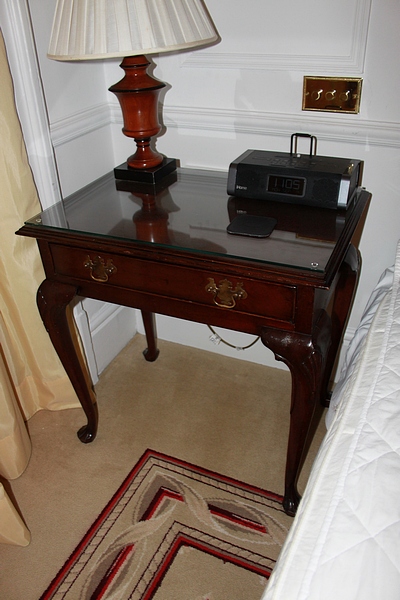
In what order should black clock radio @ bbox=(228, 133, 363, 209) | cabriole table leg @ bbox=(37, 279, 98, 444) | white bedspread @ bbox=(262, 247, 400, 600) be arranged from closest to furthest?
white bedspread @ bbox=(262, 247, 400, 600), black clock radio @ bbox=(228, 133, 363, 209), cabriole table leg @ bbox=(37, 279, 98, 444)

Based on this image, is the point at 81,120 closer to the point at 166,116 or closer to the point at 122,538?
the point at 166,116

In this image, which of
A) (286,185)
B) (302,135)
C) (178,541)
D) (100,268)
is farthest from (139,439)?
(302,135)

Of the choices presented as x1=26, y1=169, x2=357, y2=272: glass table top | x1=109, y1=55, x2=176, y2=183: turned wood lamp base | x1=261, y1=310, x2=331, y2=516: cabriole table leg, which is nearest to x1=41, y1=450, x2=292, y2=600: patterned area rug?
x1=261, y1=310, x2=331, y2=516: cabriole table leg

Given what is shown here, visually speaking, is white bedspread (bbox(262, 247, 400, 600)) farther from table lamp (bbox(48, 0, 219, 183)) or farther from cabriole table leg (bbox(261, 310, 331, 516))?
table lamp (bbox(48, 0, 219, 183))

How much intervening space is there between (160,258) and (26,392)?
0.79 metres

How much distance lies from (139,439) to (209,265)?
2.41 ft

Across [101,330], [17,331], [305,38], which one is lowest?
[101,330]

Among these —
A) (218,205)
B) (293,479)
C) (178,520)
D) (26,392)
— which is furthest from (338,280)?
(26,392)

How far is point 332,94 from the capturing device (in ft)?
4.19

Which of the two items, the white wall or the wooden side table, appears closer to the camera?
the wooden side table

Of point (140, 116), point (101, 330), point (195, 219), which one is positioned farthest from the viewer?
point (101, 330)

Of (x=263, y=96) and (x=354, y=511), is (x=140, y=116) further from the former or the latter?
(x=354, y=511)

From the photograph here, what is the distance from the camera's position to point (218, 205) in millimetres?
1200

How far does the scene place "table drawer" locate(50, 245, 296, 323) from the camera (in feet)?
3.26
